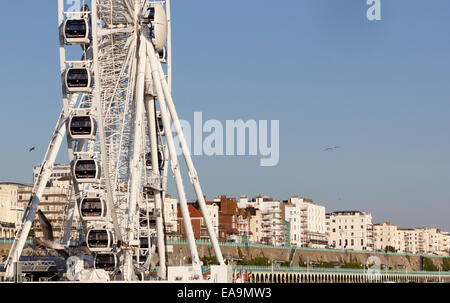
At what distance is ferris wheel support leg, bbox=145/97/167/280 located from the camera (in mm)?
89562

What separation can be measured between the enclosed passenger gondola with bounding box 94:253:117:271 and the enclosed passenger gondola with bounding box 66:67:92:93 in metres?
12.8

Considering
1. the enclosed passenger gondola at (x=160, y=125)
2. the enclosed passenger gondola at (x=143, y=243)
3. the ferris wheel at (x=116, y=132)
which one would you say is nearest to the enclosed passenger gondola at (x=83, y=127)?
Result: the ferris wheel at (x=116, y=132)

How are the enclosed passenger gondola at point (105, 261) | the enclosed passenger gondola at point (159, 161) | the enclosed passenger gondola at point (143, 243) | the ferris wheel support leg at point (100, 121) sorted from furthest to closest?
1. the enclosed passenger gondola at point (143, 243)
2. the enclosed passenger gondola at point (159, 161)
3. the enclosed passenger gondola at point (105, 261)
4. the ferris wheel support leg at point (100, 121)

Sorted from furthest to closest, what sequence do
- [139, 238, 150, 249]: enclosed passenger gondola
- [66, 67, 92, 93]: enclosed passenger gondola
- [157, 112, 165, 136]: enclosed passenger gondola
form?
[139, 238, 150, 249]: enclosed passenger gondola, [157, 112, 165, 136]: enclosed passenger gondola, [66, 67, 92, 93]: enclosed passenger gondola

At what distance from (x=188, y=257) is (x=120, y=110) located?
280 ft

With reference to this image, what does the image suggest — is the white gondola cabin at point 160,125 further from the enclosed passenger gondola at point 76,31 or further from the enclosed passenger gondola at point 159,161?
the enclosed passenger gondola at point 76,31

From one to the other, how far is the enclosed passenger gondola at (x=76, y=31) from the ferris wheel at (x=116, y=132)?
8 cm

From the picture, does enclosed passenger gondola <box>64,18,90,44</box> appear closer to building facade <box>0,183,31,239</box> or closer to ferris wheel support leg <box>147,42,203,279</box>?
ferris wheel support leg <box>147,42,203,279</box>

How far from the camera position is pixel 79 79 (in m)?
79.8

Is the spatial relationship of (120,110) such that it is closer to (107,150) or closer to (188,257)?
(107,150)

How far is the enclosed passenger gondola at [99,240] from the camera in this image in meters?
80.0

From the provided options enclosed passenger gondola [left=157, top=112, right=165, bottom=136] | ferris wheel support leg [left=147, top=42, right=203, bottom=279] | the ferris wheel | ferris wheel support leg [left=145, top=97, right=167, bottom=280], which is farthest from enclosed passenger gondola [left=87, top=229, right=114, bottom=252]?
enclosed passenger gondola [left=157, top=112, right=165, bottom=136]
